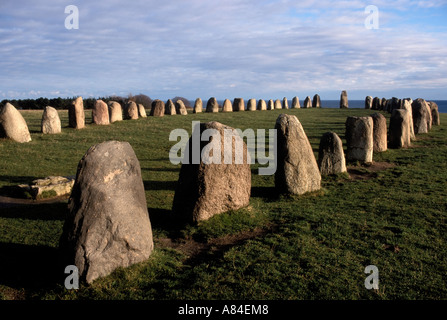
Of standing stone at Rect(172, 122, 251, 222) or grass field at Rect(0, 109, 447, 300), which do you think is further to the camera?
standing stone at Rect(172, 122, 251, 222)

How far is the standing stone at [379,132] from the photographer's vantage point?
1523cm

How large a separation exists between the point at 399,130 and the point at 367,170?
544cm

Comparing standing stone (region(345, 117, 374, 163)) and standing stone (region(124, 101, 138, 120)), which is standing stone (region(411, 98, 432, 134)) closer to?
standing stone (region(345, 117, 374, 163))

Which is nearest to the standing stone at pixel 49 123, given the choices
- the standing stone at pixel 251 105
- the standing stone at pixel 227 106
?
the standing stone at pixel 227 106

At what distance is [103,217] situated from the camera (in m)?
5.40

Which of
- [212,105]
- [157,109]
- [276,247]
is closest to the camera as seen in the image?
[276,247]

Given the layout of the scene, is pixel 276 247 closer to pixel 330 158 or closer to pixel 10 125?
pixel 330 158

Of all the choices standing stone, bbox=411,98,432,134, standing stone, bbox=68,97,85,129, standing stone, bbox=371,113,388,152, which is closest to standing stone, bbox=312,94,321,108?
standing stone, bbox=411,98,432,134

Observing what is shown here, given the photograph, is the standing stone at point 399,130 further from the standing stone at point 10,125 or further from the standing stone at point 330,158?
the standing stone at point 10,125

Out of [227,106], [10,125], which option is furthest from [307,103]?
[10,125]

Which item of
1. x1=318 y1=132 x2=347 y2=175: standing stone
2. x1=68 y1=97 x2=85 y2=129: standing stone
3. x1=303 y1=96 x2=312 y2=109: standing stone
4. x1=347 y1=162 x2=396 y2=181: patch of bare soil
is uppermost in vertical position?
x1=303 y1=96 x2=312 y2=109: standing stone

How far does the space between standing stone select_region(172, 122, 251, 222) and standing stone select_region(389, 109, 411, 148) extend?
11.6m

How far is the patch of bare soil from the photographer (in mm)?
12030

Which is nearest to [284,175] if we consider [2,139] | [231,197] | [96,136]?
[231,197]
